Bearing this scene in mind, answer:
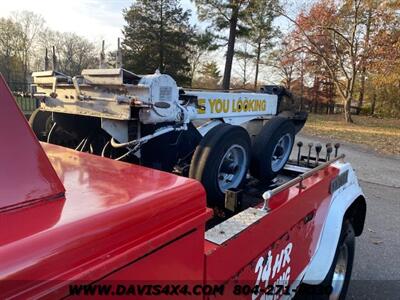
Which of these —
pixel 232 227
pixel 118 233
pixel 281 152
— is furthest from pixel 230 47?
pixel 118 233

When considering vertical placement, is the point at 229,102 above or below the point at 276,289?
above

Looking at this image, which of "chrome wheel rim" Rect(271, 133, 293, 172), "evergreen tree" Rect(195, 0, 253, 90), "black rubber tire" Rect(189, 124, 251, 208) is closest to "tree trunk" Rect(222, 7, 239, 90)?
"evergreen tree" Rect(195, 0, 253, 90)

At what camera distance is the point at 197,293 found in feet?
4.50

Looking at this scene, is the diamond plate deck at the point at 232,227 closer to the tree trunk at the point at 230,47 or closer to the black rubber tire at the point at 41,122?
the black rubber tire at the point at 41,122

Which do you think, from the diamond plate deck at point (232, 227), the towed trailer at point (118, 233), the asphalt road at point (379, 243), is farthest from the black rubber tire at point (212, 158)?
the asphalt road at point (379, 243)

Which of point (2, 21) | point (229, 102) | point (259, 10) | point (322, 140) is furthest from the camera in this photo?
point (2, 21)

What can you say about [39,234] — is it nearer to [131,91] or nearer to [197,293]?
[197,293]

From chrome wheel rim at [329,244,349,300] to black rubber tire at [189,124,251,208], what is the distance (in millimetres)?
1399

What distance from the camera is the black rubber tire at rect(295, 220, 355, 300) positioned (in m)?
2.70

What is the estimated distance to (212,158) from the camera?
88.7 inches

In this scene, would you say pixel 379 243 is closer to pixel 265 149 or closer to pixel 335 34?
pixel 265 149

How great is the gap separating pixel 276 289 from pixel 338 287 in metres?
1.30

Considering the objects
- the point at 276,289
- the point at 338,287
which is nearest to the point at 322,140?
the point at 338,287

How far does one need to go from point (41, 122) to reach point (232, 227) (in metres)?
2.11
